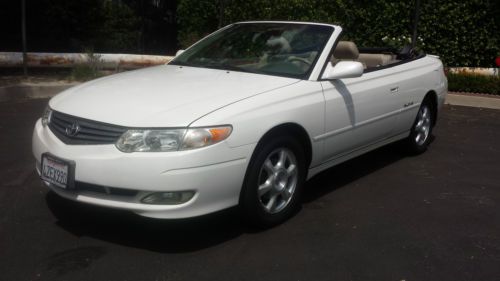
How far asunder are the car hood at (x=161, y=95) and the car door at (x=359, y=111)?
428 mm

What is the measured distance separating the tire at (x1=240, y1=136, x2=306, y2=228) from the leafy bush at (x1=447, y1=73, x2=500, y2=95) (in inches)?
266

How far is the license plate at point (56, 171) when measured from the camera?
Result: 12.7 ft

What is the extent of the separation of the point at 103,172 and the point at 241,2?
348 inches

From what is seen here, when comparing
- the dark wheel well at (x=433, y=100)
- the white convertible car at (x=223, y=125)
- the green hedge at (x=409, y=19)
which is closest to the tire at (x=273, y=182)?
the white convertible car at (x=223, y=125)

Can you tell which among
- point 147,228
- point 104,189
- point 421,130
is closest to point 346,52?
point 421,130

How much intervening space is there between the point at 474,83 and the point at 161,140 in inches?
315

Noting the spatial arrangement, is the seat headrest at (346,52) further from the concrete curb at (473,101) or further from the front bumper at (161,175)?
the concrete curb at (473,101)

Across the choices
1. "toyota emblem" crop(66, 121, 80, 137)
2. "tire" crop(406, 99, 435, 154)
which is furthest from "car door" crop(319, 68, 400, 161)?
"toyota emblem" crop(66, 121, 80, 137)

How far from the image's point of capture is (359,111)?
5086mm

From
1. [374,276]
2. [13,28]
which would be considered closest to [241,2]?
[13,28]

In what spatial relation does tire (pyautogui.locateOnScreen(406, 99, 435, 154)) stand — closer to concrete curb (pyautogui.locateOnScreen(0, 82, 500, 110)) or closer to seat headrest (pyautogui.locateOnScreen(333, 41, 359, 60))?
seat headrest (pyautogui.locateOnScreen(333, 41, 359, 60))

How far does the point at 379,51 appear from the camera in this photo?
286 inches

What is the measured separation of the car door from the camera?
479 cm

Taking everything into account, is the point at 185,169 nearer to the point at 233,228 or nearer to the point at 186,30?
the point at 233,228
